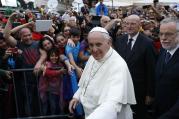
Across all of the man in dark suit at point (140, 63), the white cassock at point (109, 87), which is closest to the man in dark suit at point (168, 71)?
the white cassock at point (109, 87)

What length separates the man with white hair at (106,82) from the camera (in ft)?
11.7

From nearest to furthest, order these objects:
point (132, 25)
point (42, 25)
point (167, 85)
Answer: point (167, 85), point (132, 25), point (42, 25)

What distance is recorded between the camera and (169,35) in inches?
161

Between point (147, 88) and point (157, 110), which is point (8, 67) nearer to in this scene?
point (147, 88)

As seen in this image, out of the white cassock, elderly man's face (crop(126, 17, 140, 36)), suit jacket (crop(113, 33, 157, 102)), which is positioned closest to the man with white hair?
the white cassock

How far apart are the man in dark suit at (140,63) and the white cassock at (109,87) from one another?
177cm

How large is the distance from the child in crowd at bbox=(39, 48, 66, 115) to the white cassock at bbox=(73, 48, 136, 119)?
197 centimetres

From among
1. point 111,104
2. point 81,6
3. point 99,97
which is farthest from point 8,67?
point 81,6

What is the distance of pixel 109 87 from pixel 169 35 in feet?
3.27

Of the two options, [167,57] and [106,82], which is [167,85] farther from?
[106,82]

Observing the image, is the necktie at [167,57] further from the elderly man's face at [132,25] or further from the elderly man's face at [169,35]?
the elderly man's face at [132,25]

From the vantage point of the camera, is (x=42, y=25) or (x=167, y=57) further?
(x=42, y=25)

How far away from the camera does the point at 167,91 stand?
3.99 metres

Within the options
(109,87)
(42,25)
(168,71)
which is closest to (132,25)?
(42,25)
